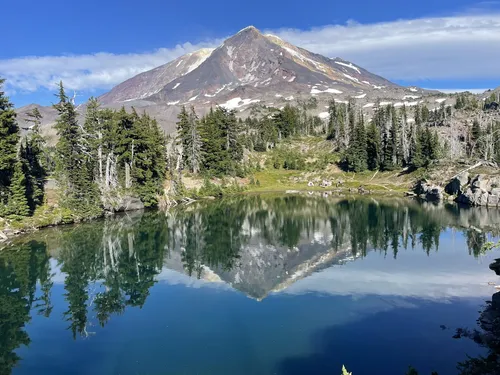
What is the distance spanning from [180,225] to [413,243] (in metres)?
34.0

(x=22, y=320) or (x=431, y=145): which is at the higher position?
(x=431, y=145)

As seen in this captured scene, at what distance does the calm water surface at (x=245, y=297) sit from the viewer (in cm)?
2330

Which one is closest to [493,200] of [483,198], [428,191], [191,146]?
[483,198]

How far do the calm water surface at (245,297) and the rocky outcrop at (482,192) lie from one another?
1533 cm

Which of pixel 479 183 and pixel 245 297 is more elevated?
pixel 479 183

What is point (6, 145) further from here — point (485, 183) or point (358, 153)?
point (358, 153)

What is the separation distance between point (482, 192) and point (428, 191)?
16.1 m

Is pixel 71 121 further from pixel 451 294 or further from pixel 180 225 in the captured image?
pixel 451 294

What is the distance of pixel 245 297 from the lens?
112 ft

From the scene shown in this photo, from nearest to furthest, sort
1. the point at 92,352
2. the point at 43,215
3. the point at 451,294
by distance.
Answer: the point at 92,352, the point at 451,294, the point at 43,215

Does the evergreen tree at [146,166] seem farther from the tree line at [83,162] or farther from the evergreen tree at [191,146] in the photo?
the evergreen tree at [191,146]

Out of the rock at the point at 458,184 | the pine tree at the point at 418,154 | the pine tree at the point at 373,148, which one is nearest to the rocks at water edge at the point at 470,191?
the rock at the point at 458,184

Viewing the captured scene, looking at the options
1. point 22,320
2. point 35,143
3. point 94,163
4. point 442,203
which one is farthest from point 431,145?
point 22,320

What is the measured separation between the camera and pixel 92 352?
24.7 m
